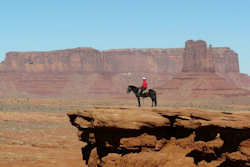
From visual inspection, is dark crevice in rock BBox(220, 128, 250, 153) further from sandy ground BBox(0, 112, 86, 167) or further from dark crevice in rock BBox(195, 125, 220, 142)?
sandy ground BBox(0, 112, 86, 167)

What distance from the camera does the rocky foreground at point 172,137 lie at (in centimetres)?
1639

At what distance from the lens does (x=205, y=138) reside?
16.9m

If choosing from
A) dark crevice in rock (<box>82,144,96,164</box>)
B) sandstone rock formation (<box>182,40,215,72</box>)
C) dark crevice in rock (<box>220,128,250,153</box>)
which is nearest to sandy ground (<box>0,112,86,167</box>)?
dark crevice in rock (<box>82,144,96,164</box>)

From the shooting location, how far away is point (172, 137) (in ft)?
59.5

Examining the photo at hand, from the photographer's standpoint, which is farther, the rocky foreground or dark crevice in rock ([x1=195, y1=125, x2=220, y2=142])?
dark crevice in rock ([x1=195, y1=125, x2=220, y2=142])

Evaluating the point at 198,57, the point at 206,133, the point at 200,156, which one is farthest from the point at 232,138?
the point at 198,57

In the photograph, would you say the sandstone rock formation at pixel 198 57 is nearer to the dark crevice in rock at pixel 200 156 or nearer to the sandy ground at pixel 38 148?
the sandy ground at pixel 38 148

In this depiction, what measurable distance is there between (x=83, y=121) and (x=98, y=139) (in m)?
1.54

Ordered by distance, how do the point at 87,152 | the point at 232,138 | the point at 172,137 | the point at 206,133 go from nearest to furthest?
the point at 232,138
the point at 206,133
the point at 172,137
the point at 87,152

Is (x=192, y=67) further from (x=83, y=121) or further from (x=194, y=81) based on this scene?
(x=83, y=121)

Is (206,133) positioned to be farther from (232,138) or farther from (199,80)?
(199,80)

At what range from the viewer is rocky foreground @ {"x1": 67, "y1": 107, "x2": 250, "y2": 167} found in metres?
16.4

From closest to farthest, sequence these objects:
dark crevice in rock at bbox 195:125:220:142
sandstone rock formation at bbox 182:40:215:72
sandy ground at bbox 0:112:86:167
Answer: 1. dark crevice in rock at bbox 195:125:220:142
2. sandy ground at bbox 0:112:86:167
3. sandstone rock formation at bbox 182:40:215:72

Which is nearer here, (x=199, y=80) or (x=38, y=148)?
(x=38, y=148)
